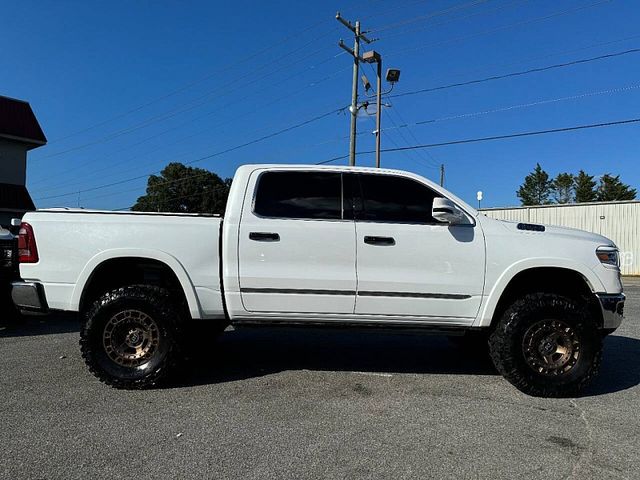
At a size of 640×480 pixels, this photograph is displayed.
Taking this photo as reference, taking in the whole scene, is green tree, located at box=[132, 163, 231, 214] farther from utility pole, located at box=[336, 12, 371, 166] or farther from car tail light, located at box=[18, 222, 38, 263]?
car tail light, located at box=[18, 222, 38, 263]

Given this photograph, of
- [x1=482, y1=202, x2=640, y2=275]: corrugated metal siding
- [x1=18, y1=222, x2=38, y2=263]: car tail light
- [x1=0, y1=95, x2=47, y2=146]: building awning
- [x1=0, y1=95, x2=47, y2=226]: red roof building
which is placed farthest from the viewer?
[x1=482, y1=202, x2=640, y2=275]: corrugated metal siding

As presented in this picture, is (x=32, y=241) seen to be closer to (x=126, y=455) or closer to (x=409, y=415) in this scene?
(x=126, y=455)

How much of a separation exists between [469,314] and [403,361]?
138cm

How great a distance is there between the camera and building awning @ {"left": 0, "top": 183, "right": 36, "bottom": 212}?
2131 centimetres

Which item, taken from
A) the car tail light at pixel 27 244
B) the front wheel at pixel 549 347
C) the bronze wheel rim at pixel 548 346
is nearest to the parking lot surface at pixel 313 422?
the front wheel at pixel 549 347

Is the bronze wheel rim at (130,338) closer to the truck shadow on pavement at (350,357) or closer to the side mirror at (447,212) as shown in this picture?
the truck shadow on pavement at (350,357)

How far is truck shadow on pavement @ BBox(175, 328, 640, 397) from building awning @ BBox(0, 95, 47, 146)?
19620 mm

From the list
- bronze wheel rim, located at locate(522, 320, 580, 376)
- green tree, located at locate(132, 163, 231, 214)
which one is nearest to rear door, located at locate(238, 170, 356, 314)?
bronze wheel rim, located at locate(522, 320, 580, 376)

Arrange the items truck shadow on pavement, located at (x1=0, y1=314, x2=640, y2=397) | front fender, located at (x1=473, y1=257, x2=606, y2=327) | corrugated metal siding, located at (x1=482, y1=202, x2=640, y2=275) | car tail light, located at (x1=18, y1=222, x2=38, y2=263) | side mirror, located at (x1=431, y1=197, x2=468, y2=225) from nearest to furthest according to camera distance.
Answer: side mirror, located at (x1=431, y1=197, x2=468, y2=225)
front fender, located at (x1=473, y1=257, x2=606, y2=327)
car tail light, located at (x1=18, y1=222, x2=38, y2=263)
truck shadow on pavement, located at (x1=0, y1=314, x2=640, y2=397)
corrugated metal siding, located at (x1=482, y1=202, x2=640, y2=275)

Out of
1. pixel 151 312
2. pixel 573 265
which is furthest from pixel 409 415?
pixel 151 312

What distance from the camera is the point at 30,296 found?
4770 millimetres

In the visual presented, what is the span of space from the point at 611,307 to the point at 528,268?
32.3 inches

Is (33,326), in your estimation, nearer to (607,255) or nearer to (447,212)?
(447,212)

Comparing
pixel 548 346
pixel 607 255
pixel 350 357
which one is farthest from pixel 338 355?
pixel 607 255
